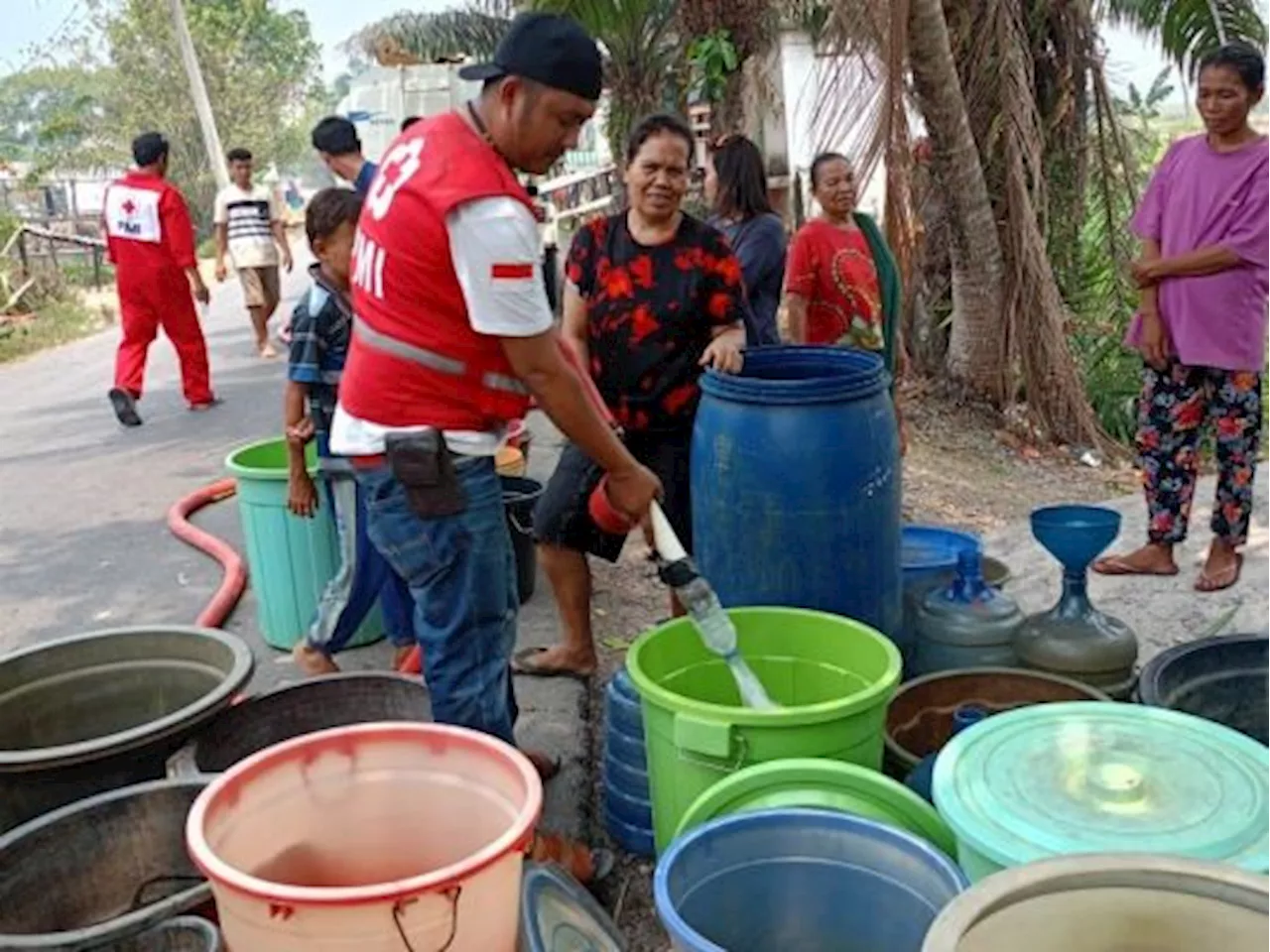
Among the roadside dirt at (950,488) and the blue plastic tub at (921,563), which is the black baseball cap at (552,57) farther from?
the roadside dirt at (950,488)

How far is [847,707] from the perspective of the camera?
2.18 meters

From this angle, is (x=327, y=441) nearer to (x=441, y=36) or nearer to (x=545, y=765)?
(x=545, y=765)

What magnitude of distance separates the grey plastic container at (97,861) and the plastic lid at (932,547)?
1966 millimetres

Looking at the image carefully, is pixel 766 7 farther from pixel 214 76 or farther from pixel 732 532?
pixel 214 76

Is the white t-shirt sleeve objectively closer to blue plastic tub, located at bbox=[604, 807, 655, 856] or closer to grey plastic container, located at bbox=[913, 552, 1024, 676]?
blue plastic tub, located at bbox=[604, 807, 655, 856]

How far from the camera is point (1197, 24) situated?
7.05m

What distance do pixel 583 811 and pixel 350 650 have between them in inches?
53.0

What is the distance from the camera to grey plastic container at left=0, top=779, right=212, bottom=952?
2156 millimetres

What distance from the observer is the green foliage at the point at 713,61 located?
7285mm

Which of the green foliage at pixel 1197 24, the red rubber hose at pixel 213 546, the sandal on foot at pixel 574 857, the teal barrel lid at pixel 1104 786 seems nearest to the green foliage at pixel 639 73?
the green foliage at pixel 1197 24

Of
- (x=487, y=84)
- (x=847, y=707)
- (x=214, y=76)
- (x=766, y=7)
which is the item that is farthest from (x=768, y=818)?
(x=214, y=76)

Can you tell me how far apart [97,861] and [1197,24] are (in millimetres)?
7368

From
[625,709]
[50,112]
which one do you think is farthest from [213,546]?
[50,112]

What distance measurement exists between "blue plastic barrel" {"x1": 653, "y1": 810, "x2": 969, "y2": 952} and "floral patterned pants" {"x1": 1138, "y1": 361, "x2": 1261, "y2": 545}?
278 centimetres
